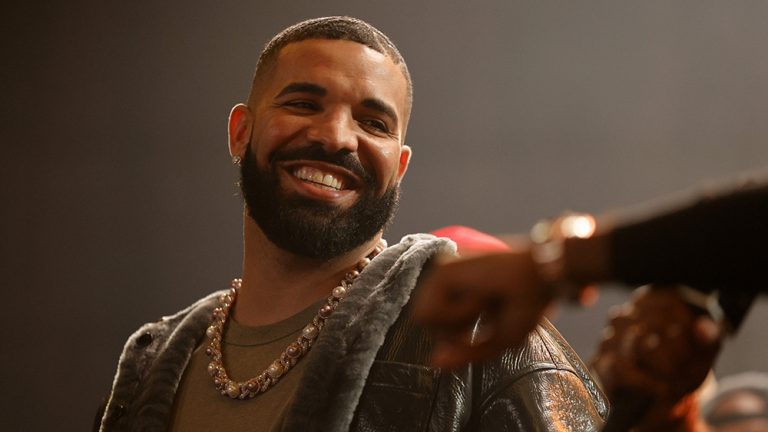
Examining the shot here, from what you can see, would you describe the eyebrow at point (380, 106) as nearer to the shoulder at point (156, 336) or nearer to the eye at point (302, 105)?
the eye at point (302, 105)

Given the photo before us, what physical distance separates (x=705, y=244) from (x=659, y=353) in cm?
12

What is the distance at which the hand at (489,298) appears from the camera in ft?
2.33

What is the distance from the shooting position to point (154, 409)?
5.42ft

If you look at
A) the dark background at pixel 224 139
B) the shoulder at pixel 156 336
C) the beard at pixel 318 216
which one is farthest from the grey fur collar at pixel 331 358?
the dark background at pixel 224 139

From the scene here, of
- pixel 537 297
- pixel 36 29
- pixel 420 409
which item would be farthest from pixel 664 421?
pixel 36 29

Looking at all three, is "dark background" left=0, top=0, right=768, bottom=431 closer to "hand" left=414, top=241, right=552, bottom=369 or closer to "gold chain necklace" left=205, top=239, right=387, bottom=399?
"gold chain necklace" left=205, top=239, right=387, bottom=399

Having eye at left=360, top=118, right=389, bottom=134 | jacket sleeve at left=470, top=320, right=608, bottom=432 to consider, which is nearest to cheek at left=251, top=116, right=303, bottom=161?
eye at left=360, top=118, right=389, bottom=134

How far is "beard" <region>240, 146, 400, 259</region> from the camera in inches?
65.1

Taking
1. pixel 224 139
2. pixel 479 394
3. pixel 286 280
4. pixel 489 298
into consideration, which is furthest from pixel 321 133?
pixel 224 139

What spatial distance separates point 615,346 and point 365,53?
3.47 feet

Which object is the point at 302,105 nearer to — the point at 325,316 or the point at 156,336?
the point at 325,316

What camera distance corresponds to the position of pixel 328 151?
164 centimetres

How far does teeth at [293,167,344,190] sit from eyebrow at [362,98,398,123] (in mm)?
151

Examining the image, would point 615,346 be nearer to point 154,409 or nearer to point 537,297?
point 537,297
